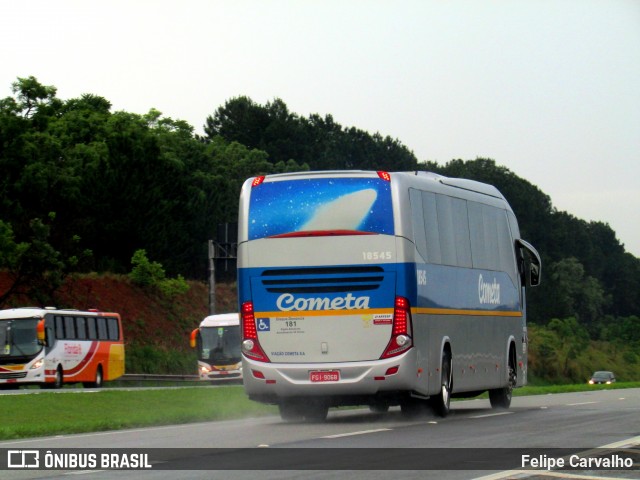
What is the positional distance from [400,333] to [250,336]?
2.33 m

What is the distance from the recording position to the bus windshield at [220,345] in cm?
6306

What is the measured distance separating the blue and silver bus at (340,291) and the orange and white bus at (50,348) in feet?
114

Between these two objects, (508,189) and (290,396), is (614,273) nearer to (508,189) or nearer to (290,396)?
(508,189)

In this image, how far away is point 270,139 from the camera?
135 m

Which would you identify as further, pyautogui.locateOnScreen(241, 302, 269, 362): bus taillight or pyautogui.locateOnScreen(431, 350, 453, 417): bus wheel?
pyautogui.locateOnScreen(431, 350, 453, 417): bus wheel

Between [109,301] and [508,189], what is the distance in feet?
272

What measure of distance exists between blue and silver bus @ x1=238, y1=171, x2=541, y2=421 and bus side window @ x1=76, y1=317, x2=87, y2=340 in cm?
3807

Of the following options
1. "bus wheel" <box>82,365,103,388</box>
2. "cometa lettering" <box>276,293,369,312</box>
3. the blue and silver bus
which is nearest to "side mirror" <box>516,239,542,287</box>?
the blue and silver bus

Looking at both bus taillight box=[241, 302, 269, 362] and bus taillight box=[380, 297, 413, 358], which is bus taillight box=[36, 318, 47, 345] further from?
bus taillight box=[380, 297, 413, 358]

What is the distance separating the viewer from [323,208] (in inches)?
872

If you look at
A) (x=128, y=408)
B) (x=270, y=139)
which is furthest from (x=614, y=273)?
(x=128, y=408)

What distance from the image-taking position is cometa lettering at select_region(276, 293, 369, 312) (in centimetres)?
2181

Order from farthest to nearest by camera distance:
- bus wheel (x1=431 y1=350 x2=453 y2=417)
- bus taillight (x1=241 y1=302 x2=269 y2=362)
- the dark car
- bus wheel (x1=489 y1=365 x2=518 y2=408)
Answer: the dark car
bus wheel (x1=489 y1=365 x2=518 y2=408)
bus wheel (x1=431 y1=350 x2=453 y2=417)
bus taillight (x1=241 y1=302 x2=269 y2=362)

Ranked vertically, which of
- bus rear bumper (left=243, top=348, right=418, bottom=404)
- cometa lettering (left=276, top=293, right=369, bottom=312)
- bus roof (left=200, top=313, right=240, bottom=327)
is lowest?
bus rear bumper (left=243, top=348, right=418, bottom=404)
